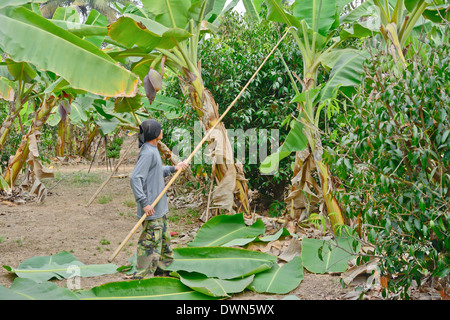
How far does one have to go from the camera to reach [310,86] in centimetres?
535

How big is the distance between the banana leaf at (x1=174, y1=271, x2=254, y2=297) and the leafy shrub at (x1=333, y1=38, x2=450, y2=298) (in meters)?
1.39

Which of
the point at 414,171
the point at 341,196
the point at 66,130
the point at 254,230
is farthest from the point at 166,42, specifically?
the point at 66,130

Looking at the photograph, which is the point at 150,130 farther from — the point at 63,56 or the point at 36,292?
the point at 36,292

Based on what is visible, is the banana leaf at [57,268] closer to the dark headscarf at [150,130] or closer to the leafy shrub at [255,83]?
the dark headscarf at [150,130]

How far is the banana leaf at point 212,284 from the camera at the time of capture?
3.67 metres

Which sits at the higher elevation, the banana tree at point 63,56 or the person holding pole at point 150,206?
the banana tree at point 63,56

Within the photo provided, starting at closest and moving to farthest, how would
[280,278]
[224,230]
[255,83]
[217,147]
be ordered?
1. [280,278]
2. [224,230]
3. [217,147]
4. [255,83]

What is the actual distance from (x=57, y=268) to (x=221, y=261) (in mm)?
1766

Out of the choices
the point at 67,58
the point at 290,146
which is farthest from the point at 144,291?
the point at 290,146

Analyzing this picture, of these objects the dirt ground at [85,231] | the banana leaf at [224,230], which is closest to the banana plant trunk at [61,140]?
the dirt ground at [85,231]

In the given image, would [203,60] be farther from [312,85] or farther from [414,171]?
[414,171]

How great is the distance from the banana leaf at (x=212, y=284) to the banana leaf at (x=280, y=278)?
0.10 meters

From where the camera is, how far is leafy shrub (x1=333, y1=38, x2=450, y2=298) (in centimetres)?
253
